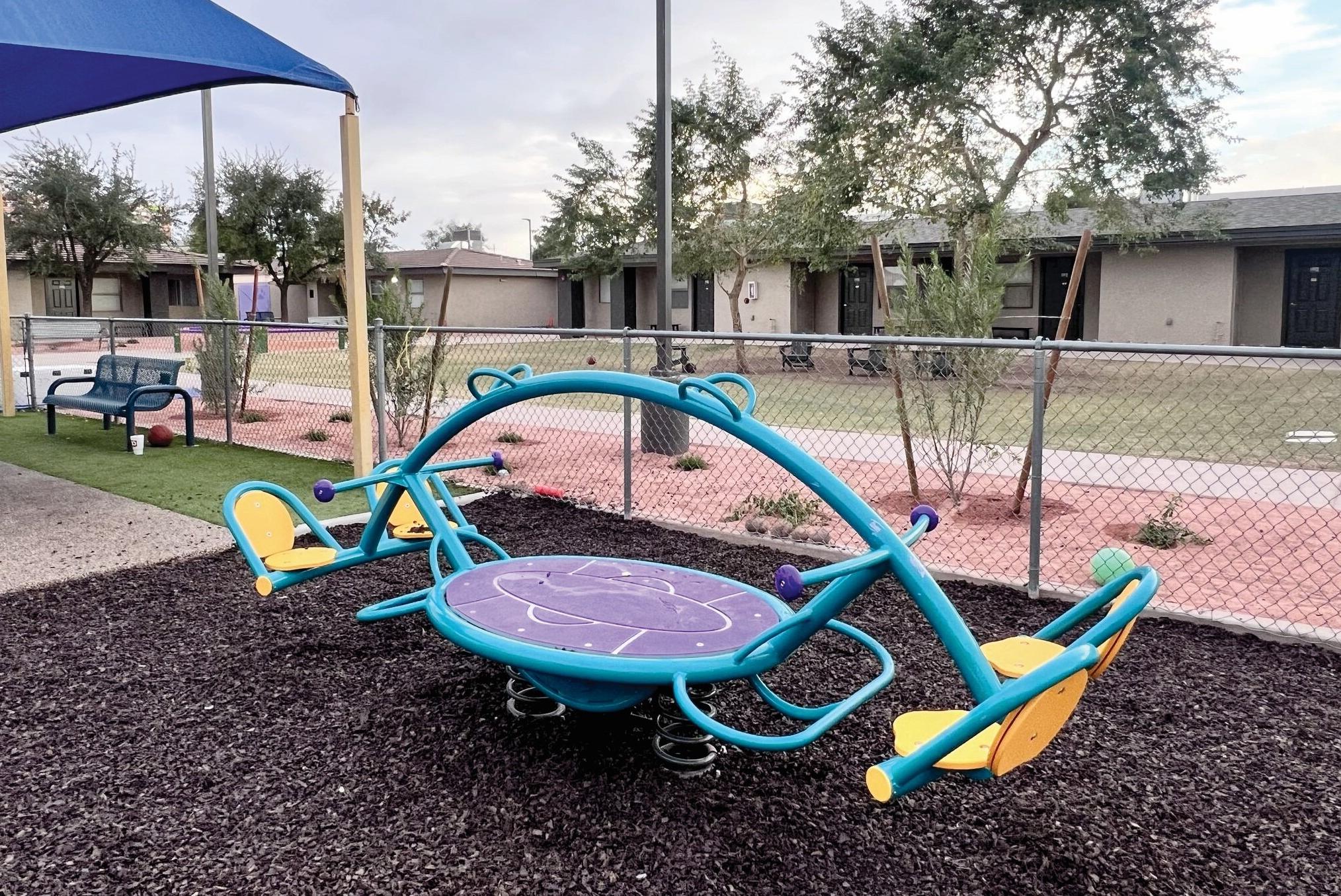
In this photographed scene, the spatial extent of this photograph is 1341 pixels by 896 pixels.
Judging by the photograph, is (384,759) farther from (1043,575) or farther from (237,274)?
(237,274)

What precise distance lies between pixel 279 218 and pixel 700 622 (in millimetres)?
34619

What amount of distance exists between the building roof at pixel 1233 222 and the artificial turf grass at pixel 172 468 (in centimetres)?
1217

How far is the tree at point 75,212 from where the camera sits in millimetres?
30969

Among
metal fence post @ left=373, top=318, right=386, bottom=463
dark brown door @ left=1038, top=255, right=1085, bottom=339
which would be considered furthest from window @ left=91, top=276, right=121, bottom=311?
metal fence post @ left=373, top=318, right=386, bottom=463

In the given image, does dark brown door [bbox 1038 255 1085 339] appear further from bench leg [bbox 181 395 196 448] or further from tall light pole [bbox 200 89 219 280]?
bench leg [bbox 181 395 196 448]

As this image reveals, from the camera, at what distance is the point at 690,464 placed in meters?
8.04

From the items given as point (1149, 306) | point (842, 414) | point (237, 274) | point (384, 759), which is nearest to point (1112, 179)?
point (1149, 306)

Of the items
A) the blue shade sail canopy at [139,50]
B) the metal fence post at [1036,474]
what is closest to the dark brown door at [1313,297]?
the metal fence post at [1036,474]

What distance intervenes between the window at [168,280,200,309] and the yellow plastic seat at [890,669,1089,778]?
4135 centimetres

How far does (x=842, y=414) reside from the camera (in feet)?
38.8

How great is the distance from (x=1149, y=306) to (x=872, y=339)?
766 inches

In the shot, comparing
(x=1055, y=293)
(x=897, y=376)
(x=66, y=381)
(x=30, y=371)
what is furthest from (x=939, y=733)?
(x=1055, y=293)

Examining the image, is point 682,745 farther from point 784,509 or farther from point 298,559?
point 784,509

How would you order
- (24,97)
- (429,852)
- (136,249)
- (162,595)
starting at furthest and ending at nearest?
1. (136,249)
2. (24,97)
3. (162,595)
4. (429,852)
